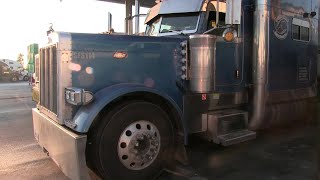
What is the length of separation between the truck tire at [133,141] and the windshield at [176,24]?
1.67m

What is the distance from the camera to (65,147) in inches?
173

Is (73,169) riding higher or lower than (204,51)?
lower

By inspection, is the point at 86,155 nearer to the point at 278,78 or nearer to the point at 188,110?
the point at 188,110

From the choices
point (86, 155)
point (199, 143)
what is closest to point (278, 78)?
point (199, 143)

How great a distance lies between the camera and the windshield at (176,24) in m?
5.89

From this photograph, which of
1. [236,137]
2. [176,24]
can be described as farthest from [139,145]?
[176,24]

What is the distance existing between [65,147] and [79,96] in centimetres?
65

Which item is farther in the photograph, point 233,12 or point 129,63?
point 233,12

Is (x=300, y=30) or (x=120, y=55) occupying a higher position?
(x=300, y=30)

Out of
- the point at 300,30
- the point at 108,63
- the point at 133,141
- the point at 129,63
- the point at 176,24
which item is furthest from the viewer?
the point at 300,30

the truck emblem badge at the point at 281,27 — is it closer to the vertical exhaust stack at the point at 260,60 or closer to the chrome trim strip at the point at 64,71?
the vertical exhaust stack at the point at 260,60

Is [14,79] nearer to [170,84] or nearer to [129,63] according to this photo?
[170,84]

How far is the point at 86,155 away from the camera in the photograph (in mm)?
4527

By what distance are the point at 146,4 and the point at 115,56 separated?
21112 millimetres
